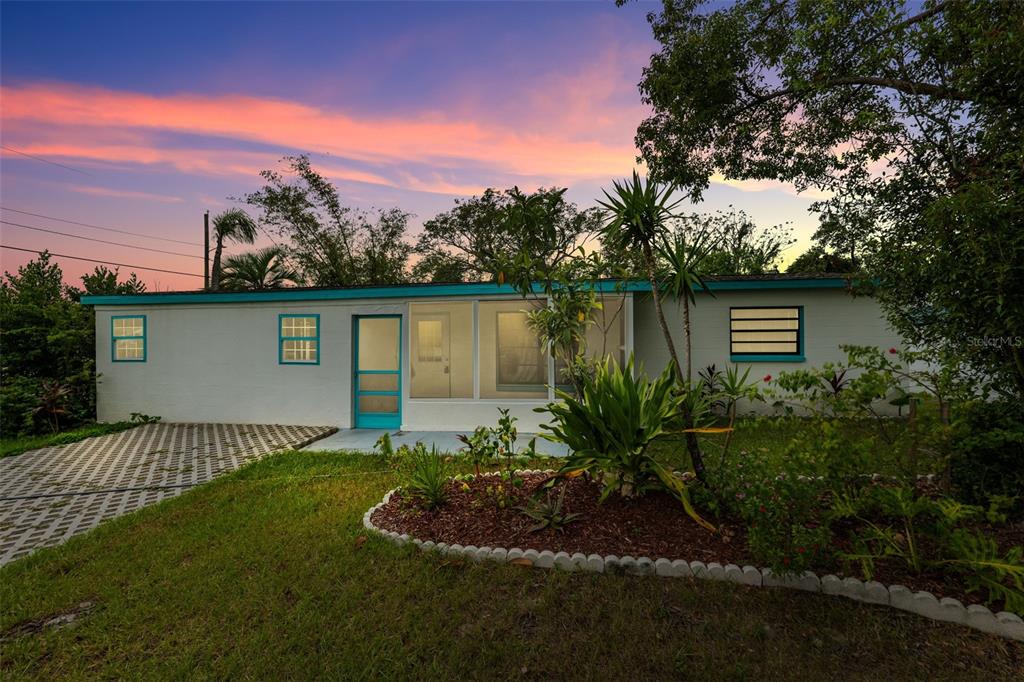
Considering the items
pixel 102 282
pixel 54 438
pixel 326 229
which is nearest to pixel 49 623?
pixel 54 438

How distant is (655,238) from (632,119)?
5.28 meters

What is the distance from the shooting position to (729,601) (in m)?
2.51

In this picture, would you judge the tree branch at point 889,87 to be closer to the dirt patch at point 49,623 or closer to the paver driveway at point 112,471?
the dirt patch at point 49,623

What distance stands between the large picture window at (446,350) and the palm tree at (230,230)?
31.2 feet

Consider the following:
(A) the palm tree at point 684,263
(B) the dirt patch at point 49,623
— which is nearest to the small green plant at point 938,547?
(A) the palm tree at point 684,263

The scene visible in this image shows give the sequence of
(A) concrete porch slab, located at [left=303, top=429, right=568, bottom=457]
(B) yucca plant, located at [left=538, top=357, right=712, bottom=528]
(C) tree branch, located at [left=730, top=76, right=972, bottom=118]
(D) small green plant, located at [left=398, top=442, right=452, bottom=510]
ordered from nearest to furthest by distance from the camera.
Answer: (B) yucca plant, located at [left=538, top=357, right=712, bottom=528], (D) small green plant, located at [left=398, top=442, right=452, bottom=510], (C) tree branch, located at [left=730, top=76, right=972, bottom=118], (A) concrete porch slab, located at [left=303, top=429, right=568, bottom=457]

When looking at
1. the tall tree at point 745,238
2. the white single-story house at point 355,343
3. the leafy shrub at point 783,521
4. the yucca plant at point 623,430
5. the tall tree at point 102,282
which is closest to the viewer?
the leafy shrub at point 783,521

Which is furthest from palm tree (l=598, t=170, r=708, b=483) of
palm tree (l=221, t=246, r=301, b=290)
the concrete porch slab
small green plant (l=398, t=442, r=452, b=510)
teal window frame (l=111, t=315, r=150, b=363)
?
palm tree (l=221, t=246, r=301, b=290)

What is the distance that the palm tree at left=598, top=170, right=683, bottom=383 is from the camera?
3514 mm

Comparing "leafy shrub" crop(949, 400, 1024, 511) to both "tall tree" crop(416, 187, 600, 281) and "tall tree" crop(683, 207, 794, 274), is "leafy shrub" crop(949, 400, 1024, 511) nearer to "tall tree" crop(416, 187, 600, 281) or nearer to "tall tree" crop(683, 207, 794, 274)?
"tall tree" crop(416, 187, 600, 281)

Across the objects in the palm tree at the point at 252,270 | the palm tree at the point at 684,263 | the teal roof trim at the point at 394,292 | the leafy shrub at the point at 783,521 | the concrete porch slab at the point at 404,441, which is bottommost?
the concrete porch slab at the point at 404,441

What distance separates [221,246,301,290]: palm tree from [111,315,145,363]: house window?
5.03 meters

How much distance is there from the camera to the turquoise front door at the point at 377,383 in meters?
8.42

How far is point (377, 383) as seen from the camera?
8578 mm
